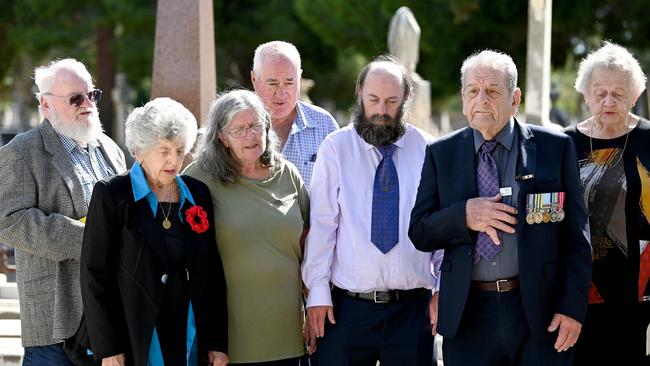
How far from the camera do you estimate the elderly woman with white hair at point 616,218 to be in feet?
14.9

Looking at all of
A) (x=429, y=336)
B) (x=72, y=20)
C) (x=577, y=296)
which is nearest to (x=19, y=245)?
(x=429, y=336)

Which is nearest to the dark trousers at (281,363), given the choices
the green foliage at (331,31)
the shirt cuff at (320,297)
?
the shirt cuff at (320,297)

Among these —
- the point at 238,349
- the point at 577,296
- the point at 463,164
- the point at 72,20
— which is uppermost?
the point at 72,20

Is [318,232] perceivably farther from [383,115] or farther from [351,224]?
[383,115]

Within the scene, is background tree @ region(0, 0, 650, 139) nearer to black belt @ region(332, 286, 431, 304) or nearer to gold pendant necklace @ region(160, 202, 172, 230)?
black belt @ region(332, 286, 431, 304)

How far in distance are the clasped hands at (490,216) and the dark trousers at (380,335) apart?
642 mm

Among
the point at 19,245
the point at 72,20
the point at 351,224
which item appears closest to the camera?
the point at 19,245

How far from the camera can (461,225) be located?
13.1 feet

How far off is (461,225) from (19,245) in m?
1.87

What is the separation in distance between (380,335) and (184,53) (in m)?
4.15

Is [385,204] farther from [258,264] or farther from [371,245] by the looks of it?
[258,264]

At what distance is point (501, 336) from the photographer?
157 inches

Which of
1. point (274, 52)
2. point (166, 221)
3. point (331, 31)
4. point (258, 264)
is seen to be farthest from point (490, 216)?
point (331, 31)

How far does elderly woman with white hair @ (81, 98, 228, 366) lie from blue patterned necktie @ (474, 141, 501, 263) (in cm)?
112
